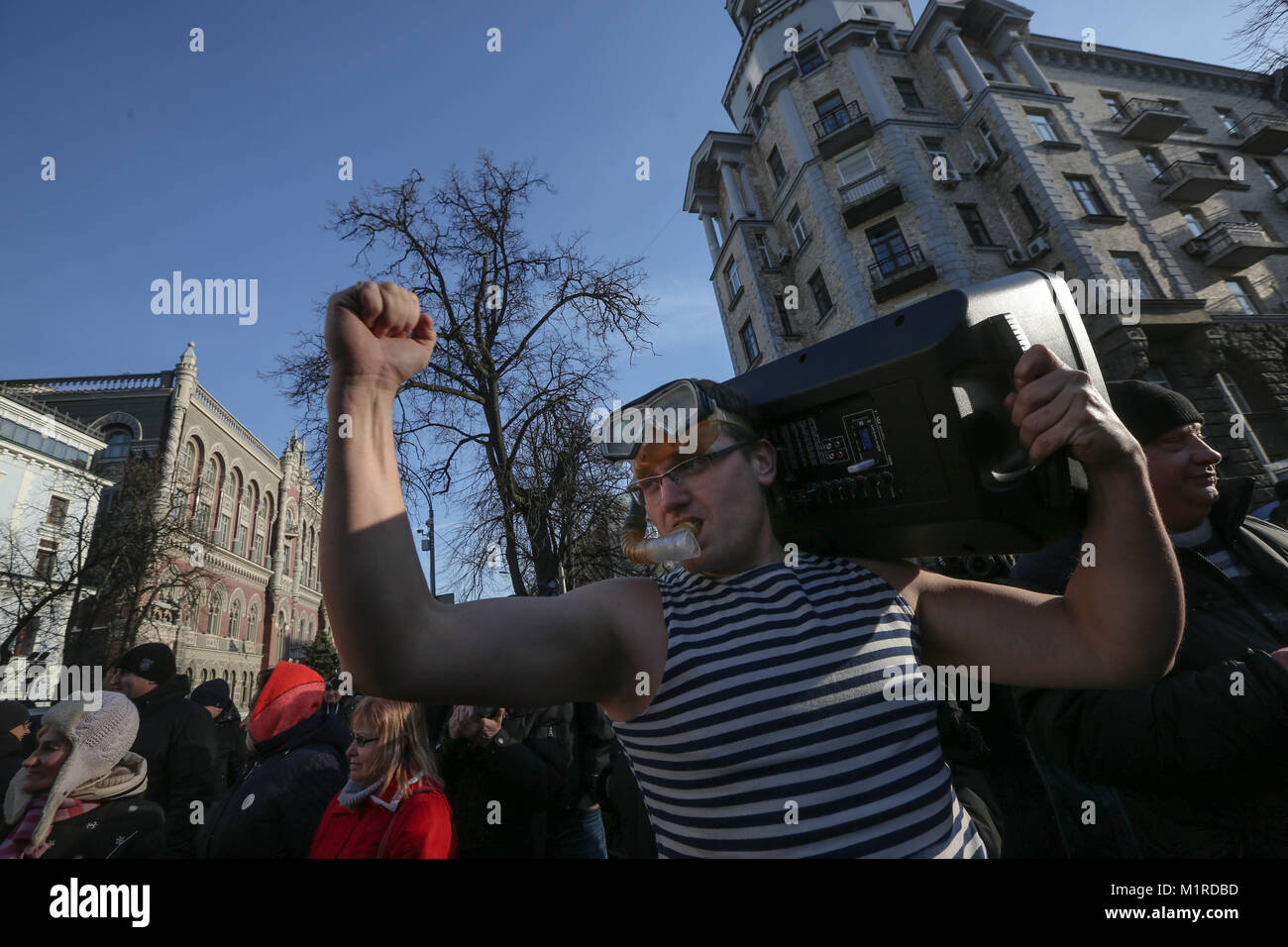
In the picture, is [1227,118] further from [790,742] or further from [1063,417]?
[790,742]

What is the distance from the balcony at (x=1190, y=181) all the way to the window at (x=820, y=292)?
1070 cm

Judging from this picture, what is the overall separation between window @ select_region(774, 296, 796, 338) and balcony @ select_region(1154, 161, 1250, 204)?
38.9 feet

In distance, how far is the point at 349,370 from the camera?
952mm

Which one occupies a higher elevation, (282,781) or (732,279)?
(732,279)

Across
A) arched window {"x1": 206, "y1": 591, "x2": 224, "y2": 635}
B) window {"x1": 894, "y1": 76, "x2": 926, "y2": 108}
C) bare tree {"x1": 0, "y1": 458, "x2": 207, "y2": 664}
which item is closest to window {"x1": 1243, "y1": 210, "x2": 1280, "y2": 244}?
window {"x1": 894, "y1": 76, "x2": 926, "y2": 108}

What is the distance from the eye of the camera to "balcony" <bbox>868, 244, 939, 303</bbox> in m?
A: 16.6

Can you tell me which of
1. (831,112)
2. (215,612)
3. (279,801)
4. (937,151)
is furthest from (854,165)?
(215,612)

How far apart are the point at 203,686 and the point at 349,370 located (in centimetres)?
670

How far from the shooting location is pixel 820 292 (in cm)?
1928

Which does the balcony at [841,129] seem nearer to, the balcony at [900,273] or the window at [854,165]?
the window at [854,165]

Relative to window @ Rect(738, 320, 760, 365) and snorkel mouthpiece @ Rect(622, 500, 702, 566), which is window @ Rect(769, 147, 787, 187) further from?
snorkel mouthpiece @ Rect(622, 500, 702, 566)

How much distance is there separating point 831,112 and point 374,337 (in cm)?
2255

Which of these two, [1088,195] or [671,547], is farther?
[1088,195]
